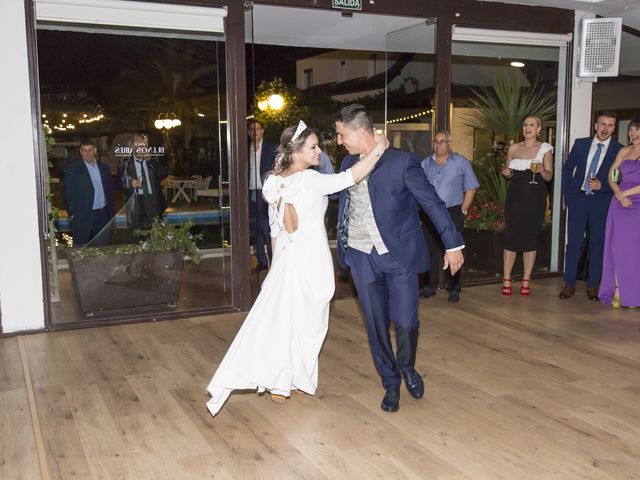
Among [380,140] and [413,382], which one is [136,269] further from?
[380,140]

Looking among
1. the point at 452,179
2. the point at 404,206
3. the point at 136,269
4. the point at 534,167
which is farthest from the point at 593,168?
the point at 136,269

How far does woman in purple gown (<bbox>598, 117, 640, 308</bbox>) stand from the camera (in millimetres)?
6379

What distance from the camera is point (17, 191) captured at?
571 cm

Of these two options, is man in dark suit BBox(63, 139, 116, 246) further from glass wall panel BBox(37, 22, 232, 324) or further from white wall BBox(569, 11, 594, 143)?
white wall BBox(569, 11, 594, 143)

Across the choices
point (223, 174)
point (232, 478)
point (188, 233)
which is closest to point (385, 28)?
point (223, 174)

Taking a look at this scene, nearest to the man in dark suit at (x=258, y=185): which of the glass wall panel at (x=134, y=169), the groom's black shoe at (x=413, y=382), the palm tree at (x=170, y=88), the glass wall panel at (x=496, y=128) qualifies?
the glass wall panel at (x=134, y=169)

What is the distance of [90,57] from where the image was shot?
582cm

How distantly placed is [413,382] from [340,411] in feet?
1.57

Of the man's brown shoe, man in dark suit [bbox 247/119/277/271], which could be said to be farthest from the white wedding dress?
the man's brown shoe

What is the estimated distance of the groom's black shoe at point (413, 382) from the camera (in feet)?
13.9

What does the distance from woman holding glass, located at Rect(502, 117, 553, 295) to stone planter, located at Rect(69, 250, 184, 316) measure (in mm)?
3295

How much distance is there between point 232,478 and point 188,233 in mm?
3461

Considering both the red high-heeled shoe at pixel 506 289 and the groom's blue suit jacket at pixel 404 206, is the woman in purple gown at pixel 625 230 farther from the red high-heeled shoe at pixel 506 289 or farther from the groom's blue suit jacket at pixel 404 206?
the groom's blue suit jacket at pixel 404 206

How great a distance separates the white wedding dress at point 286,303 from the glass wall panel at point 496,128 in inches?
159
